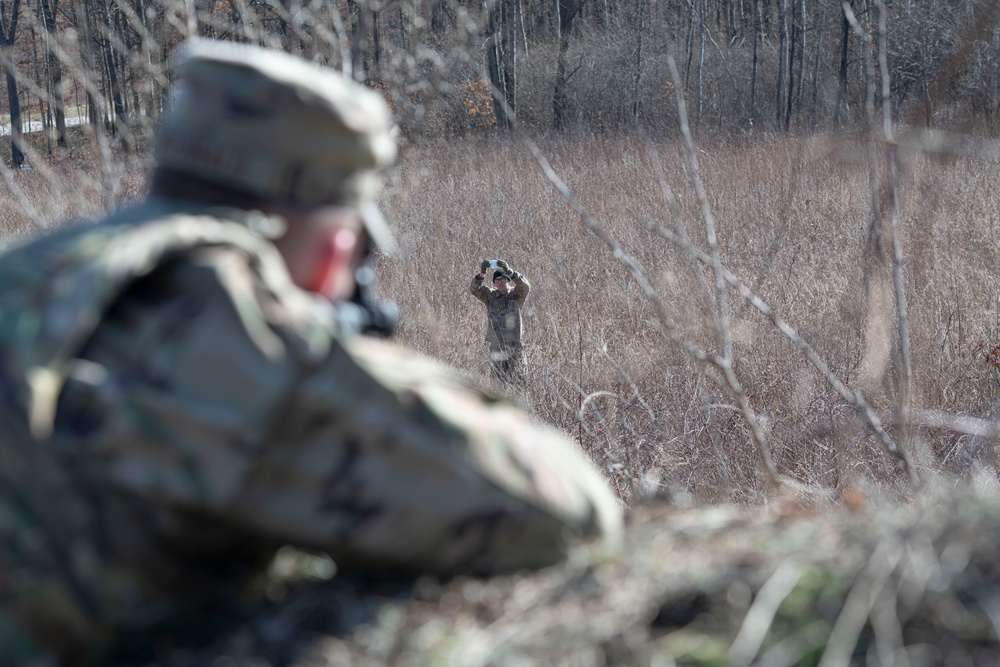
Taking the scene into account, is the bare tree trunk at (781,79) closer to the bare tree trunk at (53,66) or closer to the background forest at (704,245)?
the background forest at (704,245)

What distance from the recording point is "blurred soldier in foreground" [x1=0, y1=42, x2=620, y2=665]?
1.15 meters

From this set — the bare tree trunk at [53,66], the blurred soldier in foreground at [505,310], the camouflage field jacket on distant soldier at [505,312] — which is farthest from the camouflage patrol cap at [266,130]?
the camouflage field jacket on distant soldier at [505,312]

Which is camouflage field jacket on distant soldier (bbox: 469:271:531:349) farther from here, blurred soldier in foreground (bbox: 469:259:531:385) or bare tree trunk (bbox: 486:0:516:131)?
bare tree trunk (bbox: 486:0:516:131)

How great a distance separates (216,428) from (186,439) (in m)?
0.04

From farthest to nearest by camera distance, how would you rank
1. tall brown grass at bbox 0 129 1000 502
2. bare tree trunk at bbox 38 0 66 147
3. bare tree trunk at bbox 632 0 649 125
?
1. bare tree trunk at bbox 632 0 649 125
2. bare tree trunk at bbox 38 0 66 147
3. tall brown grass at bbox 0 129 1000 502

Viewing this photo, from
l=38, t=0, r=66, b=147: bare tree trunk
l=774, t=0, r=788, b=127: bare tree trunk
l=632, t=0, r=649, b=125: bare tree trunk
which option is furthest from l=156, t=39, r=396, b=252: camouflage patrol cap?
l=774, t=0, r=788, b=127: bare tree trunk

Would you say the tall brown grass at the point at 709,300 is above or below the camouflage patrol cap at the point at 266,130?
below

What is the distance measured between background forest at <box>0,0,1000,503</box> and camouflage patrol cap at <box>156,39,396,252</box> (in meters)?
0.75

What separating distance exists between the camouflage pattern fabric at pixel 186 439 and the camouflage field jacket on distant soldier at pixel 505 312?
4992 mm

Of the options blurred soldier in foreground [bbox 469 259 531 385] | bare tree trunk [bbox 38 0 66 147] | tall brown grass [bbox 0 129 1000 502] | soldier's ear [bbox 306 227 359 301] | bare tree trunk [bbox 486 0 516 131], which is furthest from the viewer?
bare tree trunk [bbox 486 0 516 131]

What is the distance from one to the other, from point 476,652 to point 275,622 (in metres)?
0.29

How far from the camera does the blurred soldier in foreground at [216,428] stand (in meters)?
1.15

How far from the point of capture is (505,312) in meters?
6.38

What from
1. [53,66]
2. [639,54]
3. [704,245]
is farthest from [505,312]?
[53,66]
